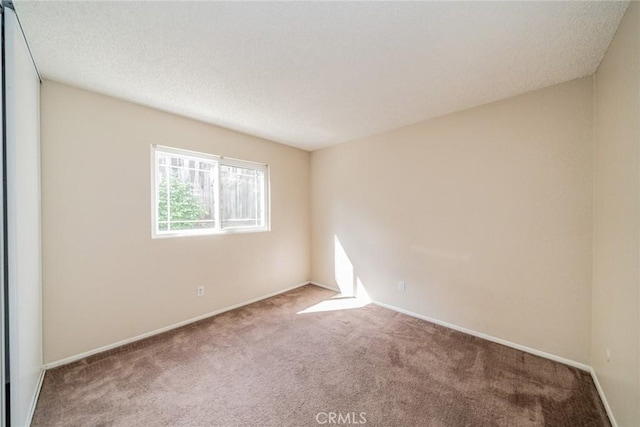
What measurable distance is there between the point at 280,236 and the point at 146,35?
9.41ft

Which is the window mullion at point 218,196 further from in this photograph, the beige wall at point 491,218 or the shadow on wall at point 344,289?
the beige wall at point 491,218

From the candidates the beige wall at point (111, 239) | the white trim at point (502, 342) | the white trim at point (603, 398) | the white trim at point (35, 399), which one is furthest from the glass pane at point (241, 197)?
the white trim at point (603, 398)

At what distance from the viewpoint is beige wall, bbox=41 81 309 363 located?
2037 mm

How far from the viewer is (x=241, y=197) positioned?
3.52 m

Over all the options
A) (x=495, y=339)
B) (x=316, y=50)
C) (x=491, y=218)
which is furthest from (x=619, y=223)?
(x=316, y=50)

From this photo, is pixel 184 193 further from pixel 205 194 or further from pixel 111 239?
pixel 111 239

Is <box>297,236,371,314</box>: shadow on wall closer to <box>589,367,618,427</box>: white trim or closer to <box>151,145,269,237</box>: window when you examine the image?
<box>151,145,269,237</box>: window

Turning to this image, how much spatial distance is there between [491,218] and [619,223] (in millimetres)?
952

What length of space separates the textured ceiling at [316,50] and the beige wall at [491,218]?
1.22 feet

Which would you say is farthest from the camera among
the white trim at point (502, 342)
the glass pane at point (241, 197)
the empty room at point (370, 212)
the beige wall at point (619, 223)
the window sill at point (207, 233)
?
the glass pane at point (241, 197)

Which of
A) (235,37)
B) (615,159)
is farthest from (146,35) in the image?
(615,159)

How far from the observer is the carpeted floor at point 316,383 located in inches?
60.6

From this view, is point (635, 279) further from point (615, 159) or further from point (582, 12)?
point (582, 12)

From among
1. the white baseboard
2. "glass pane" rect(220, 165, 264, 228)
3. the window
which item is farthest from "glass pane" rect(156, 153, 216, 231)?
the white baseboard
